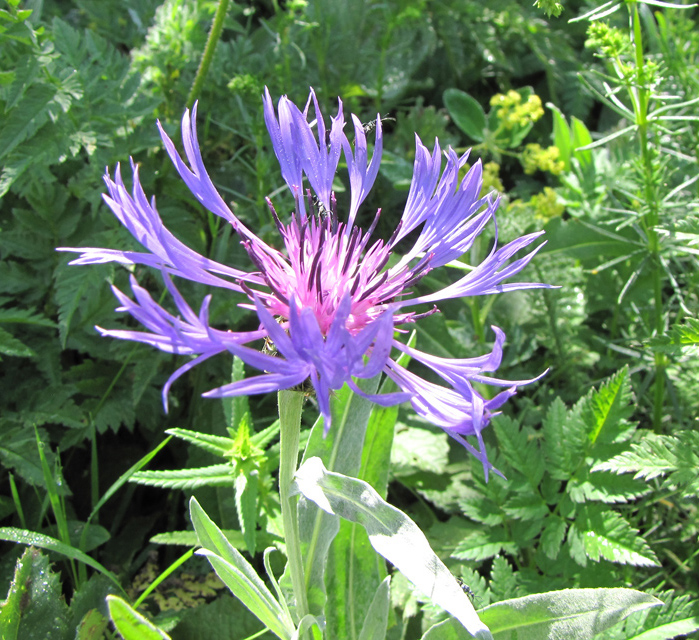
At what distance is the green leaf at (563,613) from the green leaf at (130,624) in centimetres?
58

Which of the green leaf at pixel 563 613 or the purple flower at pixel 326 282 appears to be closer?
the purple flower at pixel 326 282

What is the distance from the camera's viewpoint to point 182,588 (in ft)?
5.91

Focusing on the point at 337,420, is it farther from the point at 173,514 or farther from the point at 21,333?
the point at 21,333

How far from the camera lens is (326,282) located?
1.28m

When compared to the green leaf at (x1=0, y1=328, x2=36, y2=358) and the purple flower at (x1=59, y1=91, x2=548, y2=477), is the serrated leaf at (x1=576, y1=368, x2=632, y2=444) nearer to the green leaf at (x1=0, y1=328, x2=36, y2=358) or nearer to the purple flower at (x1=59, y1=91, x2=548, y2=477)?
the purple flower at (x1=59, y1=91, x2=548, y2=477)

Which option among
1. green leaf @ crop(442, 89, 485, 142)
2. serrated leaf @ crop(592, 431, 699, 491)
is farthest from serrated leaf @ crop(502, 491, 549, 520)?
green leaf @ crop(442, 89, 485, 142)

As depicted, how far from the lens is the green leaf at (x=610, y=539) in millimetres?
1568

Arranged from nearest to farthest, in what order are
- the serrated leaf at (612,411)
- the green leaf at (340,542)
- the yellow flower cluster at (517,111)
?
the green leaf at (340,542) → the serrated leaf at (612,411) → the yellow flower cluster at (517,111)

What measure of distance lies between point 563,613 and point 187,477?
0.84m

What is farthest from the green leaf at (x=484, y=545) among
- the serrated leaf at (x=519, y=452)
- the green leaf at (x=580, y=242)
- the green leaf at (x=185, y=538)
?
the green leaf at (x=580, y=242)

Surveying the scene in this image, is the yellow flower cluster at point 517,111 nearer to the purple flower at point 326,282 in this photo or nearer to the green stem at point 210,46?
the green stem at point 210,46

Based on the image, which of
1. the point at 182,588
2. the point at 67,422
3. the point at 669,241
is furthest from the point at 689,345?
the point at 67,422

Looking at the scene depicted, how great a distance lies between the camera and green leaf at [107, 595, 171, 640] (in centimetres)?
110

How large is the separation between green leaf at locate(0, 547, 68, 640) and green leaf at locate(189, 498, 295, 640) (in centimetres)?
43
